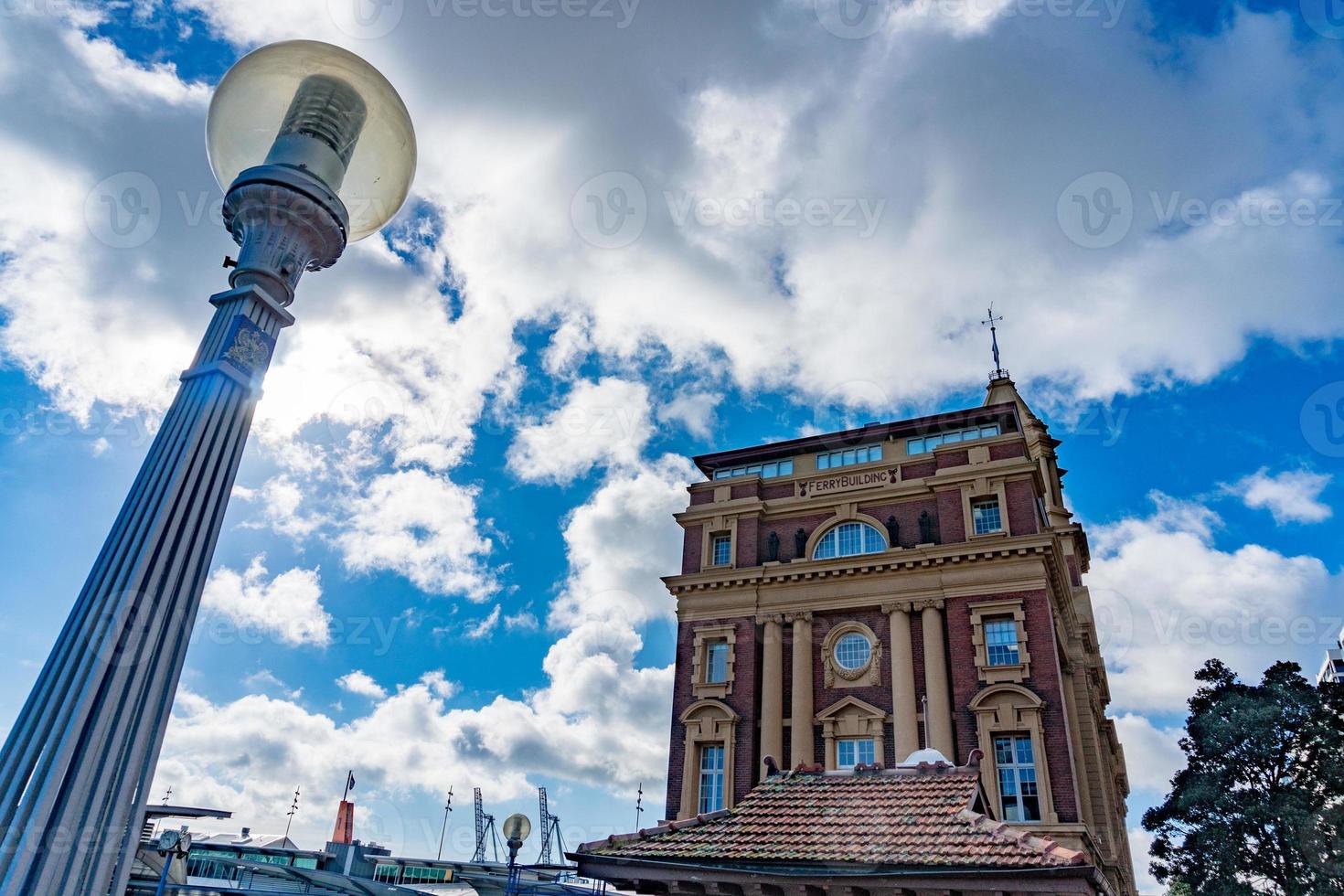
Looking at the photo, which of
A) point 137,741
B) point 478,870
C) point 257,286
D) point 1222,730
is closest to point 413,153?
point 257,286

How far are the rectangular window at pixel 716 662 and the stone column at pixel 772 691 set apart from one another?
172cm

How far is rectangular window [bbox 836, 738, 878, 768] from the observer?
32.7 meters

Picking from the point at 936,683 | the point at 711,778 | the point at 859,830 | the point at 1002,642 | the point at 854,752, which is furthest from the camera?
the point at 711,778

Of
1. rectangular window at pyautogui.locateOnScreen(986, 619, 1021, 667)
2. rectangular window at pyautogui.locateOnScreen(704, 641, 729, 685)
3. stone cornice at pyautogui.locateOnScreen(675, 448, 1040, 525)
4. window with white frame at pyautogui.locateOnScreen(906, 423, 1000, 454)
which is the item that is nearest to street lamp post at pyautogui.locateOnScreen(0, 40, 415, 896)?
stone cornice at pyautogui.locateOnScreen(675, 448, 1040, 525)

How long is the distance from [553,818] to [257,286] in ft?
317

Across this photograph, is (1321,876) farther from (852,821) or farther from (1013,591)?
(852,821)

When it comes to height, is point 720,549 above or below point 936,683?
above

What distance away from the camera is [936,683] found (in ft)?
108

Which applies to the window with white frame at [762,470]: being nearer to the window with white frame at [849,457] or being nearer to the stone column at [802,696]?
the window with white frame at [849,457]

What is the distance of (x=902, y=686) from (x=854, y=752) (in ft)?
10.6

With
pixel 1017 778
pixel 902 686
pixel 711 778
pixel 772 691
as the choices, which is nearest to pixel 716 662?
pixel 772 691

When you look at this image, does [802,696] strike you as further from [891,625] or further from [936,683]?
[936,683]

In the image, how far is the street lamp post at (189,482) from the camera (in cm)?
Result: 1238

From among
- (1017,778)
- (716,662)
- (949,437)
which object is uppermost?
(949,437)
